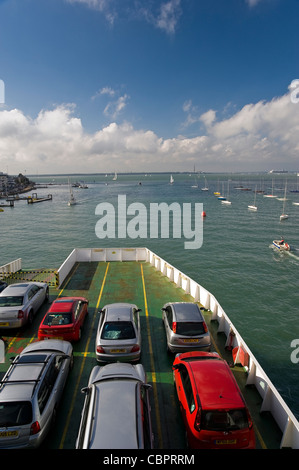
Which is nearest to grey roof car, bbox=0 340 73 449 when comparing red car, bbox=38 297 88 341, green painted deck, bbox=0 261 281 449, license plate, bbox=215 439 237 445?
green painted deck, bbox=0 261 281 449

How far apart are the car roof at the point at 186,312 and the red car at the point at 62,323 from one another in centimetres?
352

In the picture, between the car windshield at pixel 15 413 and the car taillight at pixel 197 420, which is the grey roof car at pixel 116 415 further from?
the car windshield at pixel 15 413

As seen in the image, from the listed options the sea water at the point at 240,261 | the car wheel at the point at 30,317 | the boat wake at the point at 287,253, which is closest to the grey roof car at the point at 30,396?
the car wheel at the point at 30,317

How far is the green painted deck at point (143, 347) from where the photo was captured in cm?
616

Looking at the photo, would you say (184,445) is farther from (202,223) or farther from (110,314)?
(202,223)

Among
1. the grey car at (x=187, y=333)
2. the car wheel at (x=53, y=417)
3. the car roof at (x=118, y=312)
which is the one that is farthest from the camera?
the car roof at (x=118, y=312)

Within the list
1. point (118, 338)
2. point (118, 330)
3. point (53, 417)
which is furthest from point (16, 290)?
point (53, 417)

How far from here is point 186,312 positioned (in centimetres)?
916

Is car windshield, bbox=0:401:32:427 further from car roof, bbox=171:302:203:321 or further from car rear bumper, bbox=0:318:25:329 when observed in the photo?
car rear bumper, bbox=0:318:25:329

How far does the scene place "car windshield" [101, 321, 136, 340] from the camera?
809 centimetres

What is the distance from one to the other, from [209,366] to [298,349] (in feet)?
34.7

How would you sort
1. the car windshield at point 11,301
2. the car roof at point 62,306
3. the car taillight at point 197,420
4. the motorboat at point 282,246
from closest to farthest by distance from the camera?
the car taillight at point 197,420 → the car roof at point 62,306 → the car windshield at point 11,301 → the motorboat at point 282,246
